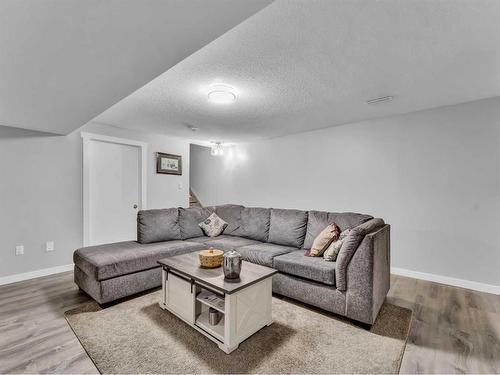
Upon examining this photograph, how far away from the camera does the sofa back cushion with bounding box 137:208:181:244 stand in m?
3.29

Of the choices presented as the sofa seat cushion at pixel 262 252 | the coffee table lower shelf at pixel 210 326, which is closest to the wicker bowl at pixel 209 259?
the coffee table lower shelf at pixel 210 326

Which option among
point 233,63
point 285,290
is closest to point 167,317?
point 285,290

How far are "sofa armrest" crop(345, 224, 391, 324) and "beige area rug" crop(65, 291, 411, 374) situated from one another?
14 cm

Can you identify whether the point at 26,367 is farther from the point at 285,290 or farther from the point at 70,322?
the point at 285,290

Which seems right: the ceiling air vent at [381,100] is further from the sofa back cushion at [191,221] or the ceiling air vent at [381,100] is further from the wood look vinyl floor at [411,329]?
the sofa back cushion at [191,221]

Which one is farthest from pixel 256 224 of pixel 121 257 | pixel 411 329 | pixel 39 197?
pixel 39 197

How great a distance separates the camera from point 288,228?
3379 mm

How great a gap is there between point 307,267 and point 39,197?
3.61m

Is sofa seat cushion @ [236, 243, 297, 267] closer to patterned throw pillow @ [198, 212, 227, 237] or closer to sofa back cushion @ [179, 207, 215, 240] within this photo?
patterned throw pillow @ [198, 212, 227, 237]

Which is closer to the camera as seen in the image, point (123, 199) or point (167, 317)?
point (167, 317)

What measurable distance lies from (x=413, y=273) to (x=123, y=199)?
4.72m

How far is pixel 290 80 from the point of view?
2.39 meters

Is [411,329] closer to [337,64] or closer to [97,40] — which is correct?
[337,64]

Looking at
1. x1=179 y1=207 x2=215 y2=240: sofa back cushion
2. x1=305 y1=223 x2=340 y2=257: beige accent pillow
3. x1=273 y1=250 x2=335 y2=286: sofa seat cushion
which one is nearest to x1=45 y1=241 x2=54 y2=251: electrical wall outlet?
x1=179 y1=207 x2=215 y2=240: sofa back cushion
